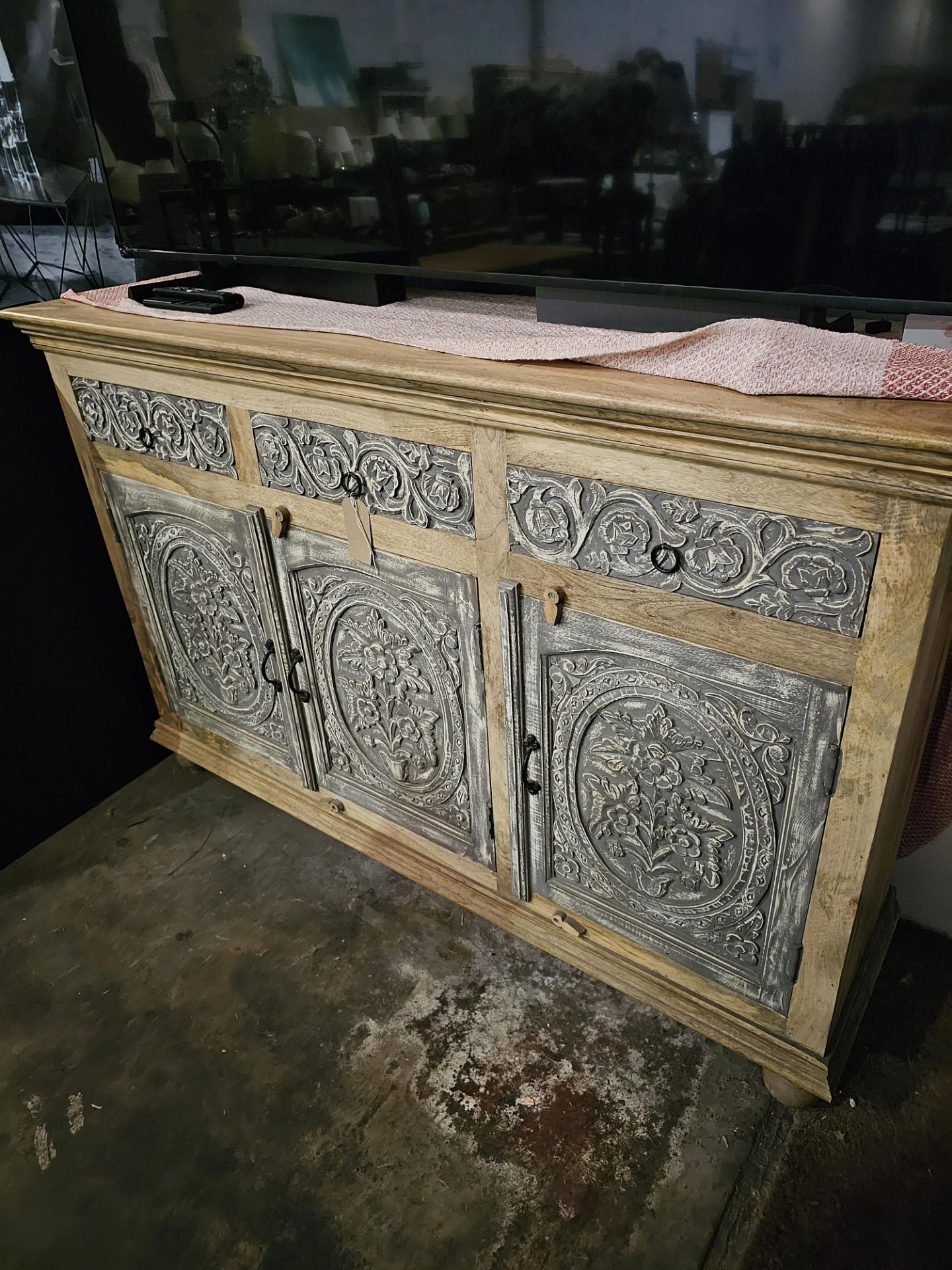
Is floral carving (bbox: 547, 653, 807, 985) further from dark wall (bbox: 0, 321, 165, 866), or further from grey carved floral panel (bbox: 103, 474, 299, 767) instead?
dark wall (bbox: 0, 321, 165, 866)

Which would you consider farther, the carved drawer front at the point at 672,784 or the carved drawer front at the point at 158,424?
the carved drawer front at the point at 158,424

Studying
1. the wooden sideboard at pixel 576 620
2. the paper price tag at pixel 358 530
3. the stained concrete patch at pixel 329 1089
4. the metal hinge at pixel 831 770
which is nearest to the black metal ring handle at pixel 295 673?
the wooden sideboard at pixel 576 620

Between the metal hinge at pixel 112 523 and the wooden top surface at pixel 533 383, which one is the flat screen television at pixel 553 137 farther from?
the metal hinge at pixel 112 523

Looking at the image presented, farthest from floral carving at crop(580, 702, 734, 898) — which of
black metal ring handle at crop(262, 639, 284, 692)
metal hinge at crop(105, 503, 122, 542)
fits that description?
metal hinge at crop(105, 503, 122, 542)

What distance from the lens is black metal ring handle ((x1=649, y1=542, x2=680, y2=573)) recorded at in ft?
3.16

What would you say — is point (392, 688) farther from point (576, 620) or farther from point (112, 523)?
point (112, 523)

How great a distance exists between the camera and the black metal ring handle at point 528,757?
4.05 ft

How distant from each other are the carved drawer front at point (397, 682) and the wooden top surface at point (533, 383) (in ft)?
0.98

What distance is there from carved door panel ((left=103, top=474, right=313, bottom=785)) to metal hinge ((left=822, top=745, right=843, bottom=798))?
95 cm

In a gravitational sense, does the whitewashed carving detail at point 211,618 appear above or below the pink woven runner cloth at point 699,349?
below

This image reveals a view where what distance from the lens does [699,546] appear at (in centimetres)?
94

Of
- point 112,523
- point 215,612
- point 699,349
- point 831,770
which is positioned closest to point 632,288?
point 699,349

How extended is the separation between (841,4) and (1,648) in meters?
1.75

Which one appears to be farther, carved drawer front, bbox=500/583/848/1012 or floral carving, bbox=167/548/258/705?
floral carving, bbox=167/548/258/705
